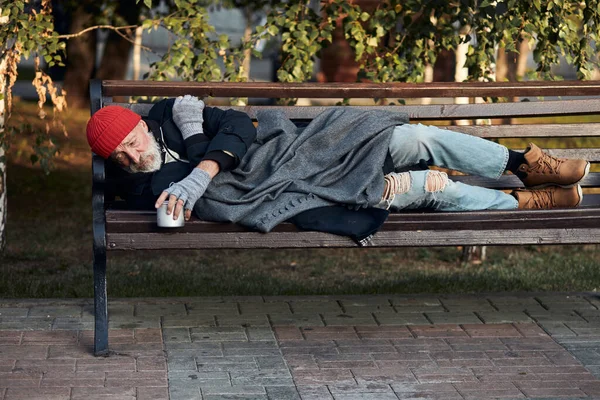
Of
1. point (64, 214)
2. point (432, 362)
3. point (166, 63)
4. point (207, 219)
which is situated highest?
point (166, 63)

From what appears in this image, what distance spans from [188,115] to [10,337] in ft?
4.24

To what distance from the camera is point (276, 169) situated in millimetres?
4531

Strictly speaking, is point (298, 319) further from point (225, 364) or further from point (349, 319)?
point (225, 364)

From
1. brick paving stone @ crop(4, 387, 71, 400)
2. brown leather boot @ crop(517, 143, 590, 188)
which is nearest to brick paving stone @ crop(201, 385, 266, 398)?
brick paving stone @ crop(4, 387, 71, 400)

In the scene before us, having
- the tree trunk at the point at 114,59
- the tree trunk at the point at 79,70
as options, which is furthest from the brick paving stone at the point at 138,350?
the tree trunk at the point at 79,70

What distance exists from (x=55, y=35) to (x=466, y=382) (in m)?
3.11

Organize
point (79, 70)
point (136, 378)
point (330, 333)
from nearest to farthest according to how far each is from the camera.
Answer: point (136, 378), point (330, 333), point (79, 70)

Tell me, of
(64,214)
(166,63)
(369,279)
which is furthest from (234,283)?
(64,214)

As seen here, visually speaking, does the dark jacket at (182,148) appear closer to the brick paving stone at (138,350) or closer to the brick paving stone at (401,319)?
the brick paving stone at (138,350)

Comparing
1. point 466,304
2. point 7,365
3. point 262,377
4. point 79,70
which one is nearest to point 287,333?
point 262,377

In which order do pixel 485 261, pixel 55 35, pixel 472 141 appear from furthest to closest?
pixel 485 261, pixel 55 35, pixel 472 141

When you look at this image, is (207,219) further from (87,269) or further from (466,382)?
(87,269)

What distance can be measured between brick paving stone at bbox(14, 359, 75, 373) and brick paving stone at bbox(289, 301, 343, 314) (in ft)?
4.22

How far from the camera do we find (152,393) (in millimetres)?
3891
